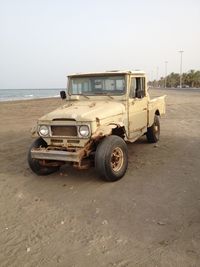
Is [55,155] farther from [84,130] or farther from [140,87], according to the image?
[140,87]

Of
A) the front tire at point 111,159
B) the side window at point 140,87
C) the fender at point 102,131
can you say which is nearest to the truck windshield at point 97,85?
the side window at point 140,87

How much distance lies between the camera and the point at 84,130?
6473 millimetres

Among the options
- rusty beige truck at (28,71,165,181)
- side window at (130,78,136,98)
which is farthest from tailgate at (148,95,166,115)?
side window at (130,78,136,98)

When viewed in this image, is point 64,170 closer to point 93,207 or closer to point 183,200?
point 93,207

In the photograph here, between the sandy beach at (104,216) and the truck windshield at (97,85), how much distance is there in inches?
68.9

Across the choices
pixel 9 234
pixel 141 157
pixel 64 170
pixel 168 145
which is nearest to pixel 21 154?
pixel 64 170

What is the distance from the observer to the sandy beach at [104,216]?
3.95 meters

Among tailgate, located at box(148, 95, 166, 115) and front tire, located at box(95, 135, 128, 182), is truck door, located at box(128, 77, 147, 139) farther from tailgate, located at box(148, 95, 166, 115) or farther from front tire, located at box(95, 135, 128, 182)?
front tire, located at box(95, 135, 128, 182)

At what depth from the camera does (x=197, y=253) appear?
12.8 feet

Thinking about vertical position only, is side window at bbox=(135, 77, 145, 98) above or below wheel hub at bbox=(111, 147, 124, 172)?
above

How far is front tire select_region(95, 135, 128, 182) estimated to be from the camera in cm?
636

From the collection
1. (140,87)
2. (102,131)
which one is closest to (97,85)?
(140,87)

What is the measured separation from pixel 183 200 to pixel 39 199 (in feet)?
7.91

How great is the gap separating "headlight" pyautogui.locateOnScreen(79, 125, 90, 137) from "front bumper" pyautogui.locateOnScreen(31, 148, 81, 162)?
0.37m
